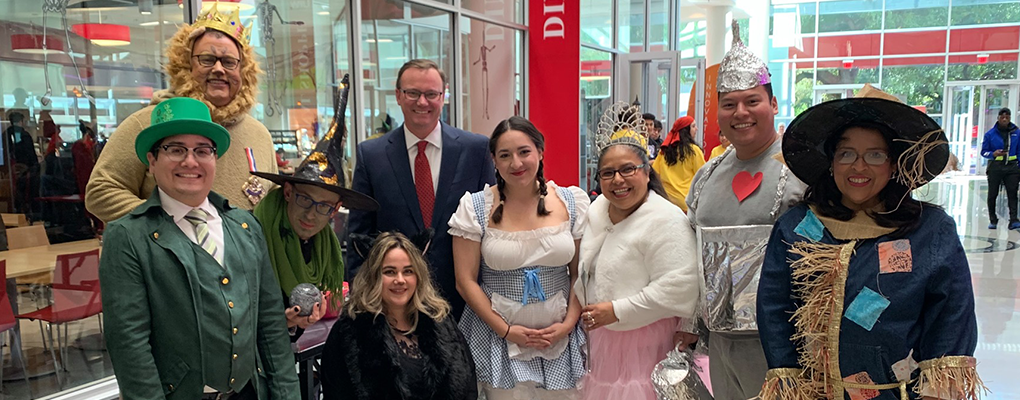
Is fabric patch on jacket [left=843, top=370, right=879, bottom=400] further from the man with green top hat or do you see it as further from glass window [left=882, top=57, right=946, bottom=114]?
glass window [left=882, top=57, right=946, bottom=114]

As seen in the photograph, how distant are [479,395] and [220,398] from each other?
1.02 meters

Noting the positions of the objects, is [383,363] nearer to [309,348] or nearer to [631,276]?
[309,348]

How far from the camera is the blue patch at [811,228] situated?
1752mm

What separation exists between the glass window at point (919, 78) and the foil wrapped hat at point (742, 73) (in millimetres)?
17447

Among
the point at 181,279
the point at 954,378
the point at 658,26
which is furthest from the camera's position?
the point at 658,26

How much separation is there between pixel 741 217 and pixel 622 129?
0.57 meters

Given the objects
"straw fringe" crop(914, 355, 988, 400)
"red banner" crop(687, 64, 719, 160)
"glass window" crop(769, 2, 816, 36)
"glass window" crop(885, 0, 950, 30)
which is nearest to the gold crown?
"straw fringe" crop(914, 355, 988, 400)

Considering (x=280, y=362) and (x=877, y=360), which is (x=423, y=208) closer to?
(x=280, y=362)

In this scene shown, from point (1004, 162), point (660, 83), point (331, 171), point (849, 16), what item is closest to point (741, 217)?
point (331, 171)

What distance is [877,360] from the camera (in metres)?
1.66

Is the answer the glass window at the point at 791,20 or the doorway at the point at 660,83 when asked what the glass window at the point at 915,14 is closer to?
the glass window at the point at 791,20

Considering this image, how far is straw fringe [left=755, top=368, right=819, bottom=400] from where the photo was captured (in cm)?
175

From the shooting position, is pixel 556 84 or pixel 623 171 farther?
pixel 556 84

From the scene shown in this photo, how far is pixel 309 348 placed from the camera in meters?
2.51
